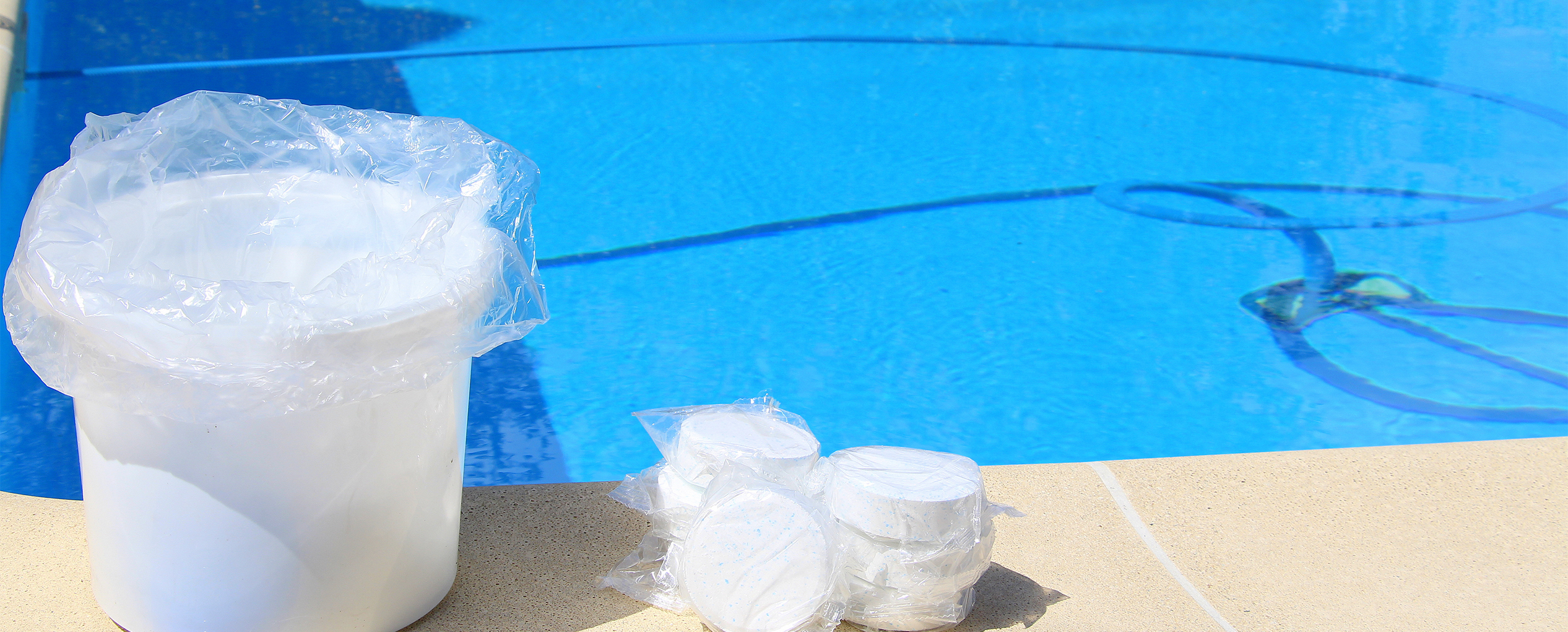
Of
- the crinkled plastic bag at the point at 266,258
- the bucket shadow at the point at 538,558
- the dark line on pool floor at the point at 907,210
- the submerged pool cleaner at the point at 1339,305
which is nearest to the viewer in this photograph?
the crinkled plastic bag at the point at 266,258

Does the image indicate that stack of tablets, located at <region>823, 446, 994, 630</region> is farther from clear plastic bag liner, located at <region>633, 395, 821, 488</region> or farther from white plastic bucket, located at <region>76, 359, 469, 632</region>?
white plastic bucket, located at <region>76, 359, 469, 632</region>

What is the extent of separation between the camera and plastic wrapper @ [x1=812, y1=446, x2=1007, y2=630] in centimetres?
150

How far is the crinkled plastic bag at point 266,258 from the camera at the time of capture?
1.23 meters

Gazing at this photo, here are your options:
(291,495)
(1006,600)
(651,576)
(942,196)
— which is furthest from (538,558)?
(942,196)

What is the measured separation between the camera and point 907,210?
4055 millimetres

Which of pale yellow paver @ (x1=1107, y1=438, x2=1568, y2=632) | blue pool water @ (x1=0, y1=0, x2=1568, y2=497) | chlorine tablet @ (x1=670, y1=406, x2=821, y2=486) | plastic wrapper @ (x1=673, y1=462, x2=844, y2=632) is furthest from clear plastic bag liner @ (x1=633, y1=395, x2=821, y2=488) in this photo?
Result: blue pool water @ (x1=0, y1=0, x2=1568, y2=497)

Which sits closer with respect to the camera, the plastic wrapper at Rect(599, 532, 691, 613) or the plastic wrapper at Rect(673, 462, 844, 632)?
the plastic wrapper at Rect(673, 462, 844, 632)

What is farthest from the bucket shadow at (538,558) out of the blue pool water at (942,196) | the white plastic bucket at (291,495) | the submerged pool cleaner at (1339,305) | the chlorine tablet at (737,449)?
the submerged pool cleaner at (1339,305)

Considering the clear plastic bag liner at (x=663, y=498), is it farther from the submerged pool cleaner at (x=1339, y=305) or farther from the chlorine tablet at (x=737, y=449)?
the submerged pool cleaner at (x=1339, y=305)

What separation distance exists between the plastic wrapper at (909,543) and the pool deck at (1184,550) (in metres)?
0.12

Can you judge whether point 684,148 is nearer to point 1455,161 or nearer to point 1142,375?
point 1142,375

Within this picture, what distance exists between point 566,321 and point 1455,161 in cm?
390

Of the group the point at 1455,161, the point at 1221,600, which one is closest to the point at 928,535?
the point at 1221,600

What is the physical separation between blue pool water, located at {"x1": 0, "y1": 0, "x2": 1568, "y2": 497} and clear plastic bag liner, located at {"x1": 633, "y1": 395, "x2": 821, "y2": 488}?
94cm
